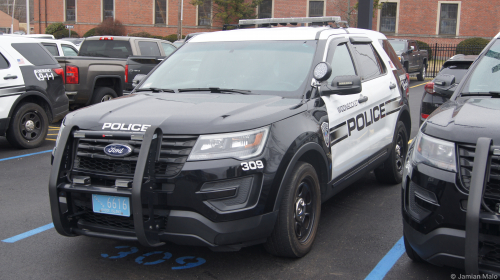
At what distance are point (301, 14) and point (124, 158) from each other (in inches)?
1835

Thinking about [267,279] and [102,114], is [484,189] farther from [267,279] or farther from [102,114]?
[102,114]

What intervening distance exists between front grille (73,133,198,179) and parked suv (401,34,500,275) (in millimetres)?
1533

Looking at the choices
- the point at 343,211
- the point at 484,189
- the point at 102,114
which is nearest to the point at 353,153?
the point at 343,211

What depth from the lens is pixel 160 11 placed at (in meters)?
49.0

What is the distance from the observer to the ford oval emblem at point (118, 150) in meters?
3.41

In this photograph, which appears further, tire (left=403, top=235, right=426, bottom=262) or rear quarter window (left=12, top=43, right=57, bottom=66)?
rear quarter window (left=12, top=43, right=57, bottom=66)

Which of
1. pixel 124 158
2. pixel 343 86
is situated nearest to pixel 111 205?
pixel 124 158

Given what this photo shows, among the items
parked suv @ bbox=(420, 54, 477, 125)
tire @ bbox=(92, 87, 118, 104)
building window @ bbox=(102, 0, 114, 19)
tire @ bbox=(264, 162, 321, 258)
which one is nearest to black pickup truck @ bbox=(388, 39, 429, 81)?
parked suv @ bbox=(420, 54, 477, 125)

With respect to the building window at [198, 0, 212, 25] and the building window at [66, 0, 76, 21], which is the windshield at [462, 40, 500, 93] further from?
the building window at [66, 0, 76, 21]

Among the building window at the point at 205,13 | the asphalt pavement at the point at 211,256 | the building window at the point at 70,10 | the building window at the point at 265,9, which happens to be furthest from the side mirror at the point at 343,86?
the building window at the point at 70,10

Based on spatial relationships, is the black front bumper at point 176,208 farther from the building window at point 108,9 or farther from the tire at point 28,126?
the building window at point 108,9

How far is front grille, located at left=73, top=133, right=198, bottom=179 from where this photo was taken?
11.0 ft

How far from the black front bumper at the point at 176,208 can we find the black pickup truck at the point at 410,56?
1749 cm

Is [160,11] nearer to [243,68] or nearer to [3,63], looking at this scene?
[3,63]
